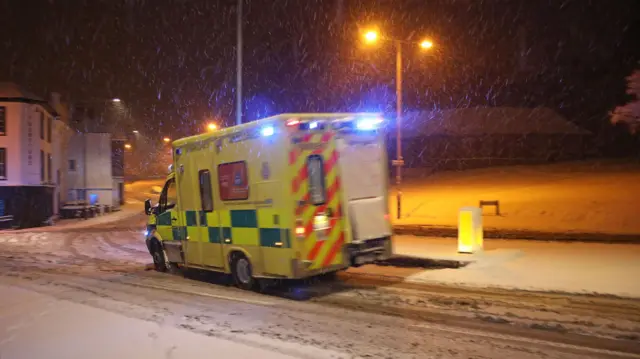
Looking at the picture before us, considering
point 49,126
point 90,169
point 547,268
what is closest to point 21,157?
point 49,126

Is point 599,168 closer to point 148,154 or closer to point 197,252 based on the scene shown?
point 197,252

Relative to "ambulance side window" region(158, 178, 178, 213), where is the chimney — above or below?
above

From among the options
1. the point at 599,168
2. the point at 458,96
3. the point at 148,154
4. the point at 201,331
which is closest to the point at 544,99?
the point at 458,96

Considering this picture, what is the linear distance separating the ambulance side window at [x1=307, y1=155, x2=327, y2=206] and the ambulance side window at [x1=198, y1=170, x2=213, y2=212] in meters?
2.50

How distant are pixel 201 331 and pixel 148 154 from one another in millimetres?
96472

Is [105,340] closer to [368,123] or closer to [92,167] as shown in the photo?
[368,123]

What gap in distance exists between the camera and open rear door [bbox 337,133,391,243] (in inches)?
384

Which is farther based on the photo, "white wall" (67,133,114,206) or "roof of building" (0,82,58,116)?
"white wall" (67,133,114,206)

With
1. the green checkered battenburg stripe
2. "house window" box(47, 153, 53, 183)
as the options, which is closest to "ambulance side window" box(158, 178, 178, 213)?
the green checkered battenburg stripe

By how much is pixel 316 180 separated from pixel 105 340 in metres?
4.11

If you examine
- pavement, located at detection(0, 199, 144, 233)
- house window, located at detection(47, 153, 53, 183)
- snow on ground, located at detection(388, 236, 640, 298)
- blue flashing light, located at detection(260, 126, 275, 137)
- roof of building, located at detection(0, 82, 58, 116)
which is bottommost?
snow on ground, located at detection(388, 236, 640, 298)

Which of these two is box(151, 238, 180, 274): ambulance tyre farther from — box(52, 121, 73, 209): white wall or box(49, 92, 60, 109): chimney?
box(49, 92, 60, 109): chimney

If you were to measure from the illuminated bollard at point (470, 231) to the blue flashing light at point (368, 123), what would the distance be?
4267 millimetres

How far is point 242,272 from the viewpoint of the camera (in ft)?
34.7
